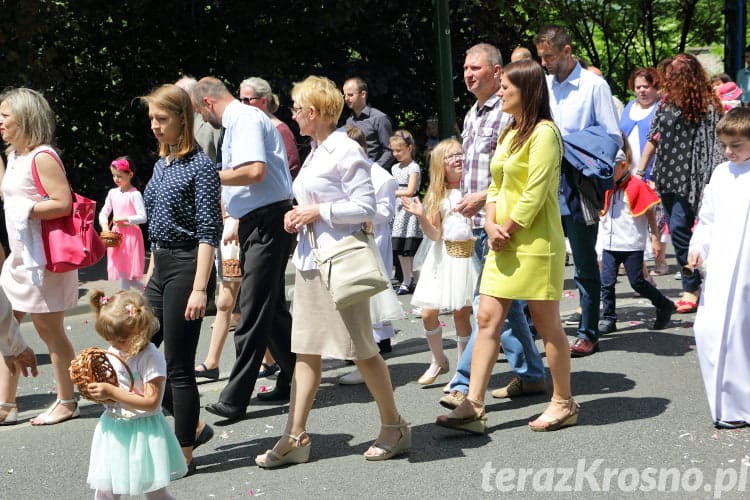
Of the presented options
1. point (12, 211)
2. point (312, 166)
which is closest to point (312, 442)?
point (312, 166)

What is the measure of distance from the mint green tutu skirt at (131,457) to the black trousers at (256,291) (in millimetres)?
1590

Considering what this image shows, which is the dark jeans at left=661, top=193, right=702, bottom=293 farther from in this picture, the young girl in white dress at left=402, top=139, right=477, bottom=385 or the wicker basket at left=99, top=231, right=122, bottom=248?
the wicker basket at left=99, top=231, right=122, bottom=248

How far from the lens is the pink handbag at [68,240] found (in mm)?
6367

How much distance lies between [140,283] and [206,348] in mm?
1581

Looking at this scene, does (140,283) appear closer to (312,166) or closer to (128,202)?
(128,202)

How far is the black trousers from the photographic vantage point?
612cm

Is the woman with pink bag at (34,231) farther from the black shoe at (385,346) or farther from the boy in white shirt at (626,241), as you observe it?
the boy in white shirt at (626,241)

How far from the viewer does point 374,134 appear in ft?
32.2

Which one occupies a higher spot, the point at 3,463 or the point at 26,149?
the point at 26,149

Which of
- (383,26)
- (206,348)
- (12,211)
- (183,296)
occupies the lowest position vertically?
(206,348)

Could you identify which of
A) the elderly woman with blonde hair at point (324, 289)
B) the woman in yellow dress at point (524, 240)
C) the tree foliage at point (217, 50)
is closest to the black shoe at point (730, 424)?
the woman in yellow dress at point (524, 240)

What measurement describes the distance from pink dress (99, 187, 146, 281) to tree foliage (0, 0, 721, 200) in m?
4.55

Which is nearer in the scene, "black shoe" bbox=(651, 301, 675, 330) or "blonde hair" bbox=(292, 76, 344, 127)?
"blonde hair" bbox=(292, 76, 344, 127)

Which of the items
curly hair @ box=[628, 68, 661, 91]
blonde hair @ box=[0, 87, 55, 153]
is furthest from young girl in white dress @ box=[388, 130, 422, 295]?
blonde hair @ box=[0, 87, 55, 153]
